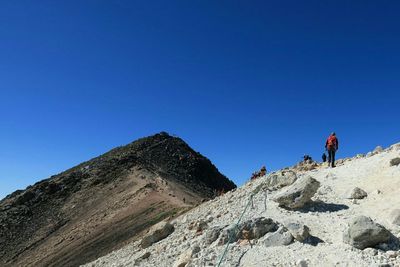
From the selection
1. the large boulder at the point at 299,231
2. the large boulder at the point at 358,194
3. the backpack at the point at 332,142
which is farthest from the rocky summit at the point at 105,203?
the large boulder at the point at 299,231

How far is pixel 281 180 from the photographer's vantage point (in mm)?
20000

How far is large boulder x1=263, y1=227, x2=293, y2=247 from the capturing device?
1327 cm

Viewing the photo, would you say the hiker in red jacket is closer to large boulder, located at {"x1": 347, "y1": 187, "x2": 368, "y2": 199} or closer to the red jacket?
the red jacket

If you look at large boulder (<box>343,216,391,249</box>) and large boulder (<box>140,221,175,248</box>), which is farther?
large boulder (<box>140,221,175,248</box>)

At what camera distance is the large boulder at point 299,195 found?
1570 centimetres

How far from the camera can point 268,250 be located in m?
Answer: 13.1

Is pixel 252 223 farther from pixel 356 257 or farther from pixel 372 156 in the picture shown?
pixel 372 156

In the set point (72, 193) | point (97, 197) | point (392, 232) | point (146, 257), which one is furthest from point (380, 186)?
point (72, 193)

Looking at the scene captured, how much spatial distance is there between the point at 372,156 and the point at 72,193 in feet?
116

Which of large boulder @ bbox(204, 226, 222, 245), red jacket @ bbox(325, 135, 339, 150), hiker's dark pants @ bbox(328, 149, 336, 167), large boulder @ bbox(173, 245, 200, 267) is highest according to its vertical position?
red jacket @ bbox(325, 135, 339, 150)

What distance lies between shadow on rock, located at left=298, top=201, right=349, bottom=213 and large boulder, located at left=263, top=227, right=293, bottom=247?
228 cm

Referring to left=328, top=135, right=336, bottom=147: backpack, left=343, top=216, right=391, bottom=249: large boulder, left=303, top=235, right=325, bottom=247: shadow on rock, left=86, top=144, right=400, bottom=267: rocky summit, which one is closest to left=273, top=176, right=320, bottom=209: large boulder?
left=86, top=144, right=400, bottom=267: rocky summit

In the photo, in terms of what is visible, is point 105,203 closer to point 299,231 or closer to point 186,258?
point 186,258

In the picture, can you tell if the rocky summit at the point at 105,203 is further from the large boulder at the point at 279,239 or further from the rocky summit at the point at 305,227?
the large boulder at the point at 279,239
